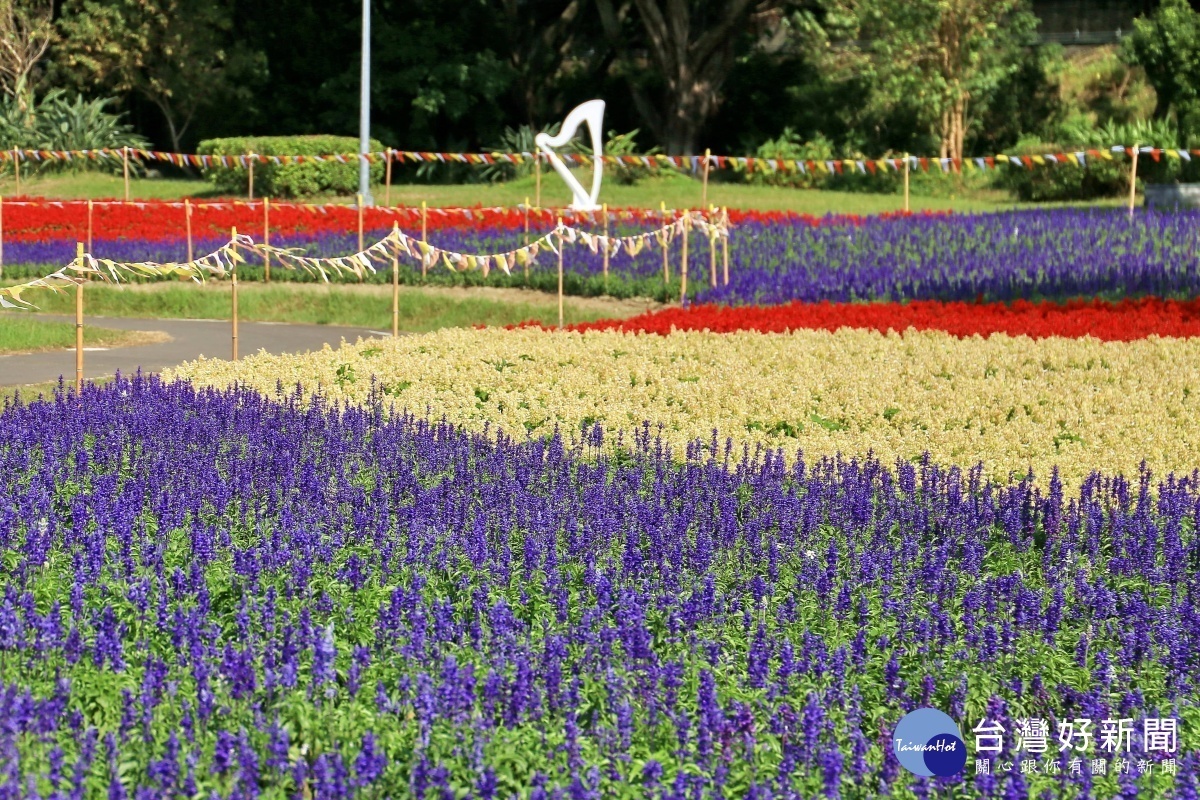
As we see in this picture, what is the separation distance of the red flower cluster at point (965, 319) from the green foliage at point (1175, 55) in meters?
22.0

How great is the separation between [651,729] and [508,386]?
811 centimetres

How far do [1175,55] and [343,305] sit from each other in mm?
23426

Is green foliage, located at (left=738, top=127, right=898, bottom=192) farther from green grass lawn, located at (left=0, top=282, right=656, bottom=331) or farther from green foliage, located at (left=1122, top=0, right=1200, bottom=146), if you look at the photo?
green grass lawn, located at (left=0, top=282, right=656, bottom=331)

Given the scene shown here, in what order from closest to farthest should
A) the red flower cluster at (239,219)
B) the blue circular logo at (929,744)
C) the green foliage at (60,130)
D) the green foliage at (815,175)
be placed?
the blue circular logo at (929,744) → the red flower cluster at (239,219) → the green foliage at (815,175) → the green foliage at (60,130)

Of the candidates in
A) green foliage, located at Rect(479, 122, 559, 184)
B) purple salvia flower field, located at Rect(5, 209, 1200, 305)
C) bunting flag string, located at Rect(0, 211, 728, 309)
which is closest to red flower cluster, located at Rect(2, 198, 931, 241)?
purple salvia flower field, located at Rect(5, 209, 1200, 305)

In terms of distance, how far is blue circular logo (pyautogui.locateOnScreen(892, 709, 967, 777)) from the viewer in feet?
17.5

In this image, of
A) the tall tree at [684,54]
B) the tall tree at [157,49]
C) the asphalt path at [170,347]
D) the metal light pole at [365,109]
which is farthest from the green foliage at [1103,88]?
the asphalt path at [170,347]

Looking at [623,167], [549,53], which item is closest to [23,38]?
[549,53]

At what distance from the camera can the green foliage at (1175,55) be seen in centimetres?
3828

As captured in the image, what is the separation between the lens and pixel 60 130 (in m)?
43.6

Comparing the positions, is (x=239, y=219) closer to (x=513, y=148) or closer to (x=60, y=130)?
(x=60, y=130)

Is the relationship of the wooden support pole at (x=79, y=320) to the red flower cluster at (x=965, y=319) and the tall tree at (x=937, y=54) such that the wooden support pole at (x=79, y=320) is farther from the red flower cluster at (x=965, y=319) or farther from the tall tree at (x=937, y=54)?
the tall tree at (x=937, y=54)

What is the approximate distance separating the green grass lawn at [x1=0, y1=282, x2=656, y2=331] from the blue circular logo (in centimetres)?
1613

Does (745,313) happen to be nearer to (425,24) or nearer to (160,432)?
(160,432)
